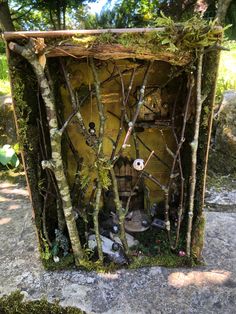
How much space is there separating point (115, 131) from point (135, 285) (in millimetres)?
1602

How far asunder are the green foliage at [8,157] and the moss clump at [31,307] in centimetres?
353

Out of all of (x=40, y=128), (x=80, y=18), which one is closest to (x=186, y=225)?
(x=40, y=128)

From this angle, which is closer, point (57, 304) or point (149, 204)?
point (57, 304)

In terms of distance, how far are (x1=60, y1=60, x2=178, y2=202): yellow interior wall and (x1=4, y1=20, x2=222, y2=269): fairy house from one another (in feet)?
0.03

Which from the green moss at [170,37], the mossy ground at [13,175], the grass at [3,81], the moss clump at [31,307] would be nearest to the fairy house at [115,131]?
the green moss at [170,37]

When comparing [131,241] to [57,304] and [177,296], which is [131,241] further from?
[57,304]

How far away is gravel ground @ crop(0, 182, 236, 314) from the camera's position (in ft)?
8.79

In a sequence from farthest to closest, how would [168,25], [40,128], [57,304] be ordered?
[40,128] → [57,304] → [168,25]

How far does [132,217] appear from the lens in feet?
12.1

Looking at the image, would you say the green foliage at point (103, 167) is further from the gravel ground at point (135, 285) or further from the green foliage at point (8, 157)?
the green foliage at point (8, 157)

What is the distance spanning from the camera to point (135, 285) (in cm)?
289

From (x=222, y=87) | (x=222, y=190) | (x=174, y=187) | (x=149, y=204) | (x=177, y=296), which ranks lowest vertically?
(x=222, y=190)

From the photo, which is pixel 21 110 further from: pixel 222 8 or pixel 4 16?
pixel 222 8

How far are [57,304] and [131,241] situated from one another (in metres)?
1.03
